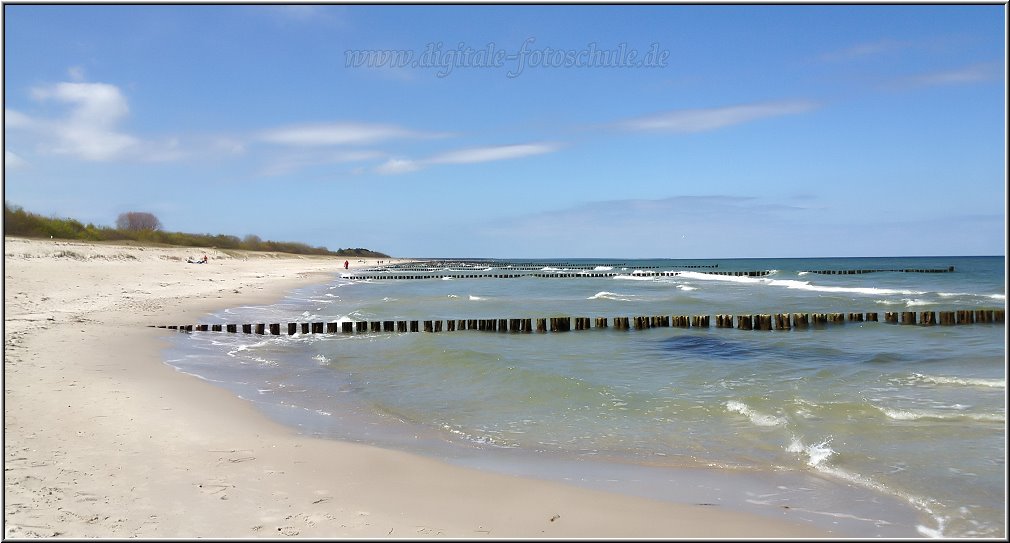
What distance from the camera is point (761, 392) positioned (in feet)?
34.0

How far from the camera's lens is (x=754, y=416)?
864 centimetres

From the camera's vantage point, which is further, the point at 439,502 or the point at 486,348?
the point at 486,348

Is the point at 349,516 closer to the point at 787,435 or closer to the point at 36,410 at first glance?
the point at 36,410

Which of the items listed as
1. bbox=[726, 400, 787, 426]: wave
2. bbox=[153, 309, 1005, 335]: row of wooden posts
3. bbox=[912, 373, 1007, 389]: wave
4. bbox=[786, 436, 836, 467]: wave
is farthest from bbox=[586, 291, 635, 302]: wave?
bbox=[786, 436, 836, 467]: wave

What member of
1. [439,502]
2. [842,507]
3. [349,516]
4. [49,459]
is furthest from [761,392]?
[49,459]

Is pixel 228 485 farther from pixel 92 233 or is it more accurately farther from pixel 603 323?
pixel 92 233

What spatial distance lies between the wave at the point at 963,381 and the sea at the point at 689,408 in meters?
0.04

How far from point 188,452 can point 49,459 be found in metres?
1.11

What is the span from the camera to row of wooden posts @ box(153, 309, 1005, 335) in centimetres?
1819

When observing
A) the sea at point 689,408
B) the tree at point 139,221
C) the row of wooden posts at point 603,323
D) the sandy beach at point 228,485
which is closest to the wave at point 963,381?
the sea at point 689,408

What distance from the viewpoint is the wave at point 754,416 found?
8.30 meters

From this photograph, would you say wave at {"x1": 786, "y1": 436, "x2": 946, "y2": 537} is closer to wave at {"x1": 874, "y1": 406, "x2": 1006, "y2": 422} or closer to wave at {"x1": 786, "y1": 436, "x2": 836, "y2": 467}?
wave at {"x1": 786, "y1": 436, "x2": 836, "y2": 467}

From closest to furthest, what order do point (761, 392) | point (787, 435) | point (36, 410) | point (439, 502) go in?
point (439, 502) < point (36, 410) < point (787, 435) < point (761, 392)

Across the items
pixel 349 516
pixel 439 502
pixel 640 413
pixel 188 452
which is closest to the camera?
pixel 349 516
